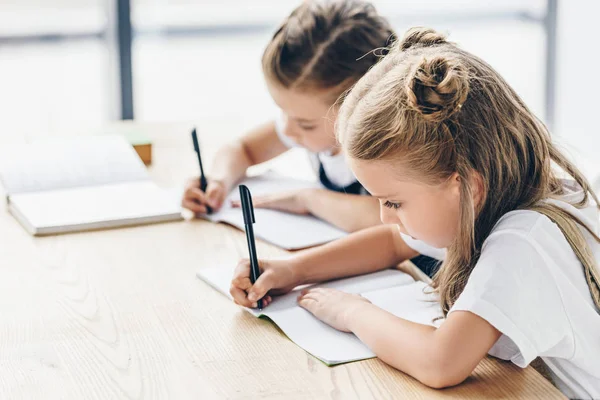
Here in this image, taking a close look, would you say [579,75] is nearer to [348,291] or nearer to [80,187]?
[80,187]

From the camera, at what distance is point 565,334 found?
1.02 m

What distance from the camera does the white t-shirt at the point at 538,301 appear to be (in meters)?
0.98

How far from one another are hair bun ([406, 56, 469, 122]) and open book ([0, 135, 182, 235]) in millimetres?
732

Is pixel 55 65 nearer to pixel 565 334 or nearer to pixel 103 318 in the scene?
pixel 103 318

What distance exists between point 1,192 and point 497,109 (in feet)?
3.75

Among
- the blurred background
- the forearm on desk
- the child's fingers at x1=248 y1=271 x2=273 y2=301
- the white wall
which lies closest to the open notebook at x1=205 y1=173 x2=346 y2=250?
the child's fingers at x1=248 y1=271 x2=273 y2=301

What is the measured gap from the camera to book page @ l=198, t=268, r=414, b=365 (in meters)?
1.06

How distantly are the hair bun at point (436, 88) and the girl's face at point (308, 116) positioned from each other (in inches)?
22.4

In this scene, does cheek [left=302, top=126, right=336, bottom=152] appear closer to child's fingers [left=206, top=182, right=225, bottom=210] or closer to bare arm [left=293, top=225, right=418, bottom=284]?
child's fingers [left=206, top=182, right=225, bottom=210]

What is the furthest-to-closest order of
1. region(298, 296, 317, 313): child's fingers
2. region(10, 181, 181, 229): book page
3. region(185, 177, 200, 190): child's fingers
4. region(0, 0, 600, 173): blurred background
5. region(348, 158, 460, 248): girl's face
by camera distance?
region(0, 0, 600, 173): blurred background
region(185, 177, 200, 190): child's fingers
region(10, 181, 181, 229): book page
region(298, 296, 317, 313): child's fingers
region(348, 158, 460, 248): girl's face

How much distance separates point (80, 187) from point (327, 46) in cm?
57

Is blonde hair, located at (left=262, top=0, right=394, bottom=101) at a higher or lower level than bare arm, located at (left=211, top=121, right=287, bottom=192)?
higher

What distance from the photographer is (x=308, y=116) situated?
163 centimetres

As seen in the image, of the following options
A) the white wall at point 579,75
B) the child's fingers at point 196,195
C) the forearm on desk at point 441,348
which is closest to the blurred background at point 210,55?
the white wall at point 579,75
